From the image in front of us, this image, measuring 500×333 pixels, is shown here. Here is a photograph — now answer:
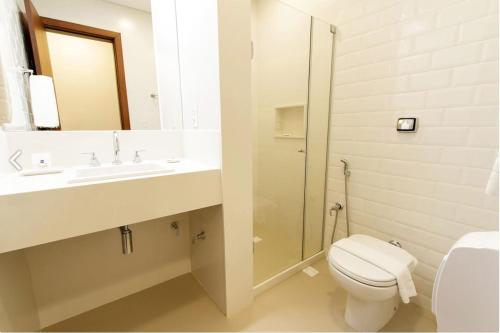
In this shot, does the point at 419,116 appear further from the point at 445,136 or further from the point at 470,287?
the point at 470,287

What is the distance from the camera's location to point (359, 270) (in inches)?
43.4

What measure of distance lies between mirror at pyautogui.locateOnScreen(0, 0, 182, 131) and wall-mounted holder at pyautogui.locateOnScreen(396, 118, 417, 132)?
4.67 ft

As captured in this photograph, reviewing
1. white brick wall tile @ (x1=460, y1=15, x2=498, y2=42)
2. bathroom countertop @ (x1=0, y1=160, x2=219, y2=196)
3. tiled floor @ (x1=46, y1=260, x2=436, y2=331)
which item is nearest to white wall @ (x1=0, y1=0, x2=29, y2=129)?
bathroom countertop @ (x1=0, y1=160, x2=219, y2=196)

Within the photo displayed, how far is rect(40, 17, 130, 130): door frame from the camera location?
1.24m

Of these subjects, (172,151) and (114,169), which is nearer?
(114,169)

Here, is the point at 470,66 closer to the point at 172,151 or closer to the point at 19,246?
the point at 172,151

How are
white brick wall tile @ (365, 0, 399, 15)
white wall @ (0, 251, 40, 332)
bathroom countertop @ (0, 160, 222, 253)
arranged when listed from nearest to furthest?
bathroom countertop @ (0, 160, 222, 253), white wall @ (0, 251, 40, 332), white brick wall tile @ (365, 0, 399, 15)

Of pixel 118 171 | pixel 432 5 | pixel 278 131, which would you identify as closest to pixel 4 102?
pixel 118 171

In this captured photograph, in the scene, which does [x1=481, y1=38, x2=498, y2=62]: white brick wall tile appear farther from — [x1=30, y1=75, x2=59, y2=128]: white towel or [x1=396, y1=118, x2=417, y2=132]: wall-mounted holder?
[x1=30, y1=75, x2=59, y2=128]: white towel

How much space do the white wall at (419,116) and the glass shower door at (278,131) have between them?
0.27 m

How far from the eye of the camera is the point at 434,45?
1196mm

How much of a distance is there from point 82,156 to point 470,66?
82.9 inches

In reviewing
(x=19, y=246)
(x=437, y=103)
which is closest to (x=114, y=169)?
(x=19, y=246)

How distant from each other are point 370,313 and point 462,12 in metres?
1.59
